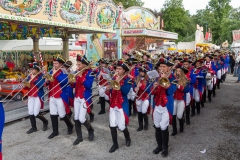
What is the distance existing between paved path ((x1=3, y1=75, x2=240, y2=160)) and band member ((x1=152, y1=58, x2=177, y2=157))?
1.47ft

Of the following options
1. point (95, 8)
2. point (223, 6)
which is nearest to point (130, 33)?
point (95, 8)

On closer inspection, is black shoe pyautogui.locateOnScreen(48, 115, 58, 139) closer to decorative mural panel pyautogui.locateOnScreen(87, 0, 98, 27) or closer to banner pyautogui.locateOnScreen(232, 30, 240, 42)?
decorative mural panel pyautogui.locateOnScreen(87, 0, 98, 27)

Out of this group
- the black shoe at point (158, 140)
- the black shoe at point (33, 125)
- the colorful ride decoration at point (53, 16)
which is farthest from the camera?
the colorful ride decoration at point (53, 16)

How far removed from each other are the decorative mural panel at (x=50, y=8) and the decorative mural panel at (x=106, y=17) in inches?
110

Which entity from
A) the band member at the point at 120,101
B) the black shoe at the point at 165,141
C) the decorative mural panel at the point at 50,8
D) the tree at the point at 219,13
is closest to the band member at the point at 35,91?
the band member at the point at 120,101

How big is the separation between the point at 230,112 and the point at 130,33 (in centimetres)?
883

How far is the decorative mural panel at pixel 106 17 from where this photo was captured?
428 inches

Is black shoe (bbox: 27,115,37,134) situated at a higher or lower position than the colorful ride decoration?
lower

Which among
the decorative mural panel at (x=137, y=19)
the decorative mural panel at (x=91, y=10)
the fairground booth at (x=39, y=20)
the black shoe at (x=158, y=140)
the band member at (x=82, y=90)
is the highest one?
the decorative mural panel at (x=137, y=19)

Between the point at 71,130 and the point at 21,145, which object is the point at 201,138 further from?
the point at 21,145

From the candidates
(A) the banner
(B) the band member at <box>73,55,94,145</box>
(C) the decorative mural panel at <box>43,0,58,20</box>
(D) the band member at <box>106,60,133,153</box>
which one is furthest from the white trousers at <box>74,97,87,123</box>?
(A) the banner

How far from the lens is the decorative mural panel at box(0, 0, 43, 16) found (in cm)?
657

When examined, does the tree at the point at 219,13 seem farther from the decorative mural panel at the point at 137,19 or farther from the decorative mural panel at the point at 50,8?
the decorative mural panel at the point at 50,8

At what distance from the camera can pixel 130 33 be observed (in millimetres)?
15008
